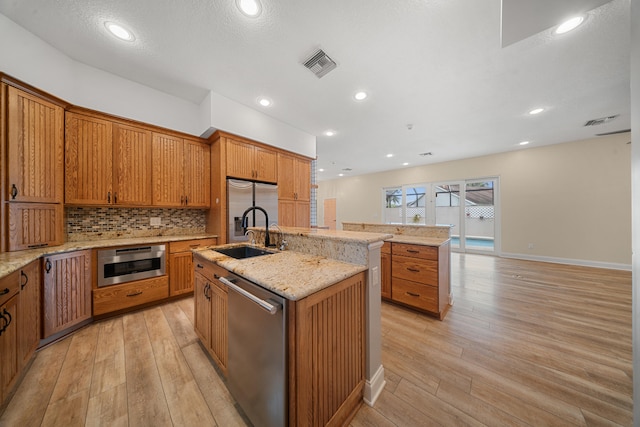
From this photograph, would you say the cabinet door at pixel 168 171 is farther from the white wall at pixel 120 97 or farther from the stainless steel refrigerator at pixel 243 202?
the stainless steel refrigerator at pixel 243 202

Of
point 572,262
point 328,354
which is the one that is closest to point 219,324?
point 328,354

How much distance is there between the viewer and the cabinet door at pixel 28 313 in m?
1.53

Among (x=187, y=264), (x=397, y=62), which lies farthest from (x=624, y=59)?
(x=187, y=264)

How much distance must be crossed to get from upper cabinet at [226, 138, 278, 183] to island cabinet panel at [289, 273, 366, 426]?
269cm

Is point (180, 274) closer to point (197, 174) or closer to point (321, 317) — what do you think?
point (197, 174)

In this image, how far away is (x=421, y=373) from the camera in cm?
163

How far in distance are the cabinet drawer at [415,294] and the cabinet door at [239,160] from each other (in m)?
2.81

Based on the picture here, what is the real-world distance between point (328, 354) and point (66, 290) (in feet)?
9.18

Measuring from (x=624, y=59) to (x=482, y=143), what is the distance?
2753mm

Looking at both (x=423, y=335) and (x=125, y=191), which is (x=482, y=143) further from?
(x=125, y=191)

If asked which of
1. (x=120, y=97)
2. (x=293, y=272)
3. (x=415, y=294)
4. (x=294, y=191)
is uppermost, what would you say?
(x=120, y=97)

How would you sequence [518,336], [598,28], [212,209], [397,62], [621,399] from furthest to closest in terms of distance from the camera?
[212,209], [397,62], [518,336], [598,28], [621,399]

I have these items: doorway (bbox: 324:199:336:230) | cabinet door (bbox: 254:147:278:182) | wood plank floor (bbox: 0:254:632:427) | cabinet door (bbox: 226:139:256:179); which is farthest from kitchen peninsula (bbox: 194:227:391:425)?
doorway (bbox: 324:199:336:230)

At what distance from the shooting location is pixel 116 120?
262cm
